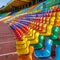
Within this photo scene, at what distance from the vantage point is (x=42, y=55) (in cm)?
236

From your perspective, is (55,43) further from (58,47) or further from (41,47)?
(41,47)

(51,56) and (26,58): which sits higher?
(26,58)

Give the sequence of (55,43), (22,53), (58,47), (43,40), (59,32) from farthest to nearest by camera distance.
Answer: (43,40), (59,32), (55,43), (58,47), (22,53)

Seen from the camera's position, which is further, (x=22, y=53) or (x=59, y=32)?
(x=59, y=32)

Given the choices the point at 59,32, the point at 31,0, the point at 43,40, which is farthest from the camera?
the point at 31,0

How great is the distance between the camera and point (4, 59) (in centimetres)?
130

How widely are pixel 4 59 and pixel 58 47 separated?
39.8 inches

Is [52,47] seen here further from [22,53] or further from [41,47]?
[22,53]

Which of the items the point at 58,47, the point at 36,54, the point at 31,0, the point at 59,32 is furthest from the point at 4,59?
the point at 31,0

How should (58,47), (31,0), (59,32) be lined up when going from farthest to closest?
(31,0), (59,32), (58,47)

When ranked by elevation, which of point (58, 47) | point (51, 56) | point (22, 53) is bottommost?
point (51, 56)

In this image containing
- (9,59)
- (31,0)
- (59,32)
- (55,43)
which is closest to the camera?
(9,59)

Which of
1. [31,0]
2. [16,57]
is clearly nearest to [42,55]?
[16,57]

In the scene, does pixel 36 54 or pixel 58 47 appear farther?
pixel 36 54
